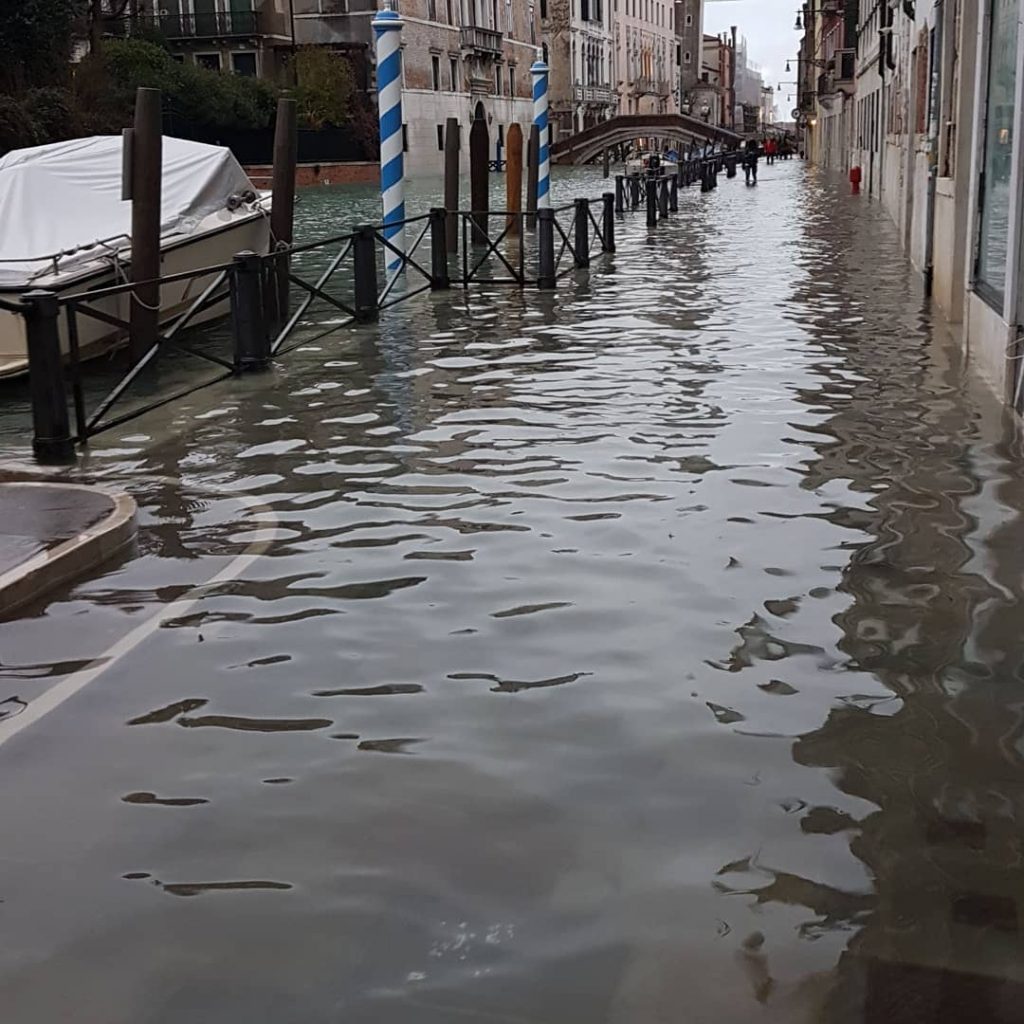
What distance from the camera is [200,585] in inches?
219

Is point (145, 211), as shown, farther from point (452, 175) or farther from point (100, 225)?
point (452, 175)

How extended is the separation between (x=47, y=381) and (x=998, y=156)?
6.18 meters

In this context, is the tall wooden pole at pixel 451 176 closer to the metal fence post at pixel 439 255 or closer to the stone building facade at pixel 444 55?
the metal fence post at pixel 439 255

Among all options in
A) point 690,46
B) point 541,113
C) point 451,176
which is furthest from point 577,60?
point 451,176

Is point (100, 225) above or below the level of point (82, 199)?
below

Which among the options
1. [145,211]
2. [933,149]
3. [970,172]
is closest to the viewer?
[145,211]

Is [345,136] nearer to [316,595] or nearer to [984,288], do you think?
[984,288]

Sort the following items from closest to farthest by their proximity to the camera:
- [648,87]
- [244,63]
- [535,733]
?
[535,733]
[244,63]
[648,87]

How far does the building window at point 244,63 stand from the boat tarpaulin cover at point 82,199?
1759 inches

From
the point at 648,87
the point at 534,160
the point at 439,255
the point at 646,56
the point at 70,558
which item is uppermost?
the point at 646,56

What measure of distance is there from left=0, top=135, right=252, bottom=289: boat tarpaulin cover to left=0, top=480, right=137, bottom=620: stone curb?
18.2 feet

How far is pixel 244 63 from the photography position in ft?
188

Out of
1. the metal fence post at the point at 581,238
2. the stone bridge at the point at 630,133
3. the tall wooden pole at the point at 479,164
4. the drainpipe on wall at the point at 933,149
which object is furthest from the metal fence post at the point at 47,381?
the stone bridge at the point at 630,133

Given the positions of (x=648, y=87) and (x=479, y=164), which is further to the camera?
(x=648, y=87)
